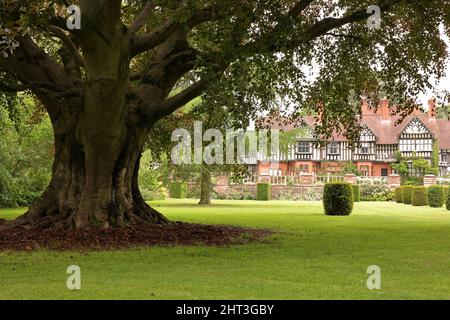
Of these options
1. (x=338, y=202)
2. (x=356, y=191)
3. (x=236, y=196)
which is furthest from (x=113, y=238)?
(x=236, y=196)

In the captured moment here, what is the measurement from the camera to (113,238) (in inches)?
514

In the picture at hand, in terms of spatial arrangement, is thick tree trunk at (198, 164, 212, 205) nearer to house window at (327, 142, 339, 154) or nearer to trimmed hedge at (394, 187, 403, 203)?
trimmed hedge at (394, 187, 403, 203)

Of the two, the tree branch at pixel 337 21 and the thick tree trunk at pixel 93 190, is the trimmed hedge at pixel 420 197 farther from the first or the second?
the tree branch at pixel 337 21

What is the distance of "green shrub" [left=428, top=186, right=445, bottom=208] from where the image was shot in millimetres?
35688

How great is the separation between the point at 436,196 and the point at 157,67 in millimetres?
25178

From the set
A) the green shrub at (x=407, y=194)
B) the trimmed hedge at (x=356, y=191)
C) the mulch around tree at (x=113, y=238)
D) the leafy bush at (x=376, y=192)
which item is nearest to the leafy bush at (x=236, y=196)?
the leafy bush at (x=376, y=192)

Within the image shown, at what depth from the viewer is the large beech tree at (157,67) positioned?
11805 mm

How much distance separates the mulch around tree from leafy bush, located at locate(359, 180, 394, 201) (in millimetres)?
36165

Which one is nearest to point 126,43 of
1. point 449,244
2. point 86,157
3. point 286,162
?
point 86,157

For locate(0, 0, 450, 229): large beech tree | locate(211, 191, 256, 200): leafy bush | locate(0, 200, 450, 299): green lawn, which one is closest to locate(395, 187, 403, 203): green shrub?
locate(211, 191, 256, 200): leafy bush

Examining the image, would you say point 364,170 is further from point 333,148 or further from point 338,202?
point 338,202

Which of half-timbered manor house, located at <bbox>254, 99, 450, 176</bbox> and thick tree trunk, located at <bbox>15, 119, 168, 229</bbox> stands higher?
half-timbered manor house, located at <bbox>254, 99, 450, 176</bbox>
